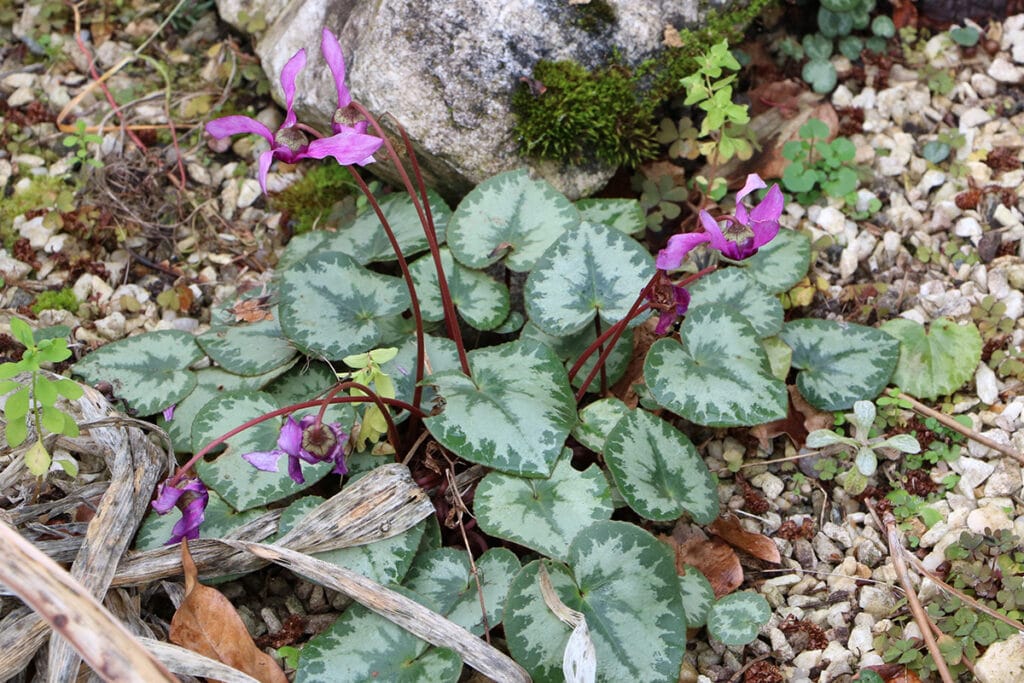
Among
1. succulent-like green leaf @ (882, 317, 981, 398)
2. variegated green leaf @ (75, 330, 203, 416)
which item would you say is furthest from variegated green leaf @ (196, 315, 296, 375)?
succulent-like green leaf @ (882, 317, 981, 398)

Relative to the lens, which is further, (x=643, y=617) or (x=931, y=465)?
(x=931, y=465)

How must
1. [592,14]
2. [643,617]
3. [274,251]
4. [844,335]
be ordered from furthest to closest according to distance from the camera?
[274,251]
[592,14]
[844,335]
[643,617]

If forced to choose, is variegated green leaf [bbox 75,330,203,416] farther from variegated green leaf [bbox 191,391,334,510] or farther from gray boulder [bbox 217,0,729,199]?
gray boulder [bbox 217,0,729,199]

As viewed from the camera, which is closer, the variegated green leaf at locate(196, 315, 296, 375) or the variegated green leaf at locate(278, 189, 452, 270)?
the variegated green leaf at locate(196, 315, 296, 375)

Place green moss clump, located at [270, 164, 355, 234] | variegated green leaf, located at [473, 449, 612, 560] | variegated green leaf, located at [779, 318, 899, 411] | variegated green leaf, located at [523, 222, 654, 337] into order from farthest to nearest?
green moss clump, located at [270, 164, 355, 234] → variegated green leaf, located at [779, 318, 899, 411] → variegated green leaf, located at [523, 222, 654, 337] → variegated green leaf, located at [473, 449, 612, 560]

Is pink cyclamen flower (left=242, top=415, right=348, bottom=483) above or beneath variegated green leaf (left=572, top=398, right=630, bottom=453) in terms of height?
above

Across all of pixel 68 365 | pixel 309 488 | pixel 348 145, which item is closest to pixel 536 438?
pixel 309 488

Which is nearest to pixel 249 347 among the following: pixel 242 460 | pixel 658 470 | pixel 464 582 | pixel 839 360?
pixel 242 460

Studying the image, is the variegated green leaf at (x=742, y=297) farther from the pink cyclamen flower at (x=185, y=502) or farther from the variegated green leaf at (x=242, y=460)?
the pink cyclamen flower at (x=185, y=502)

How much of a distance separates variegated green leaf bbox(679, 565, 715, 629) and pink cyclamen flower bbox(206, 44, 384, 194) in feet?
3.82

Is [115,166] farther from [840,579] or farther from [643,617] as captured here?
[840,579]

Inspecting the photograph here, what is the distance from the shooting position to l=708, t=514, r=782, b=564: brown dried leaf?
2.37 metres

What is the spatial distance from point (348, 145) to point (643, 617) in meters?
1.14

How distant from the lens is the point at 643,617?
2088mm
